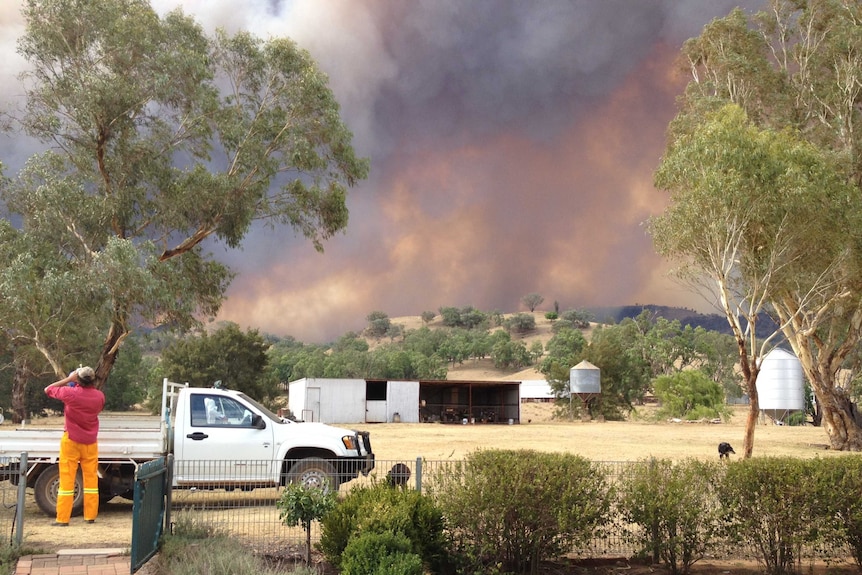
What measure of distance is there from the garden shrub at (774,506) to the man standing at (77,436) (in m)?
8.14

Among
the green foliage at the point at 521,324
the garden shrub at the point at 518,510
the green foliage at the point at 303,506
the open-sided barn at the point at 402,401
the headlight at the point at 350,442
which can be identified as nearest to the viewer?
the garden shrub at the point at 518,510

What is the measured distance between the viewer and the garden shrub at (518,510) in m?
8.05

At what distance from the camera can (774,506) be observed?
8.33m

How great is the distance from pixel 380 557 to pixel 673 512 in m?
3.39

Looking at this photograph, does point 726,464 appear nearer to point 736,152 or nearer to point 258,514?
point 258,514

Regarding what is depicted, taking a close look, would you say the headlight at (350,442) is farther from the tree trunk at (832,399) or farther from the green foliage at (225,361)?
the green foliage at (225,361)

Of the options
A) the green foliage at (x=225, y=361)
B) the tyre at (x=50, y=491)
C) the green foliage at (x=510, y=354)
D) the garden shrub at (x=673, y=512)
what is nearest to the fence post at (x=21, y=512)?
the tyre at (x=50, y=491)

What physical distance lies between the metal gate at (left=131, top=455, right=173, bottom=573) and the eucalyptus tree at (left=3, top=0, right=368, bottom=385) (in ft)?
54.3

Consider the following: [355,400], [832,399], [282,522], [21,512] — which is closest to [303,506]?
[282,522]

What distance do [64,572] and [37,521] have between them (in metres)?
4.06

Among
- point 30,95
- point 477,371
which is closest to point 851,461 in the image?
point 30,95

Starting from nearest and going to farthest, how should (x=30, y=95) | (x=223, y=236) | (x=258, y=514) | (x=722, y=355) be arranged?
(x=258, y=514), (x=30, y=95), (x=223, y=236), (x=722, y=355)

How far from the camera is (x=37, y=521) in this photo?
451 inches

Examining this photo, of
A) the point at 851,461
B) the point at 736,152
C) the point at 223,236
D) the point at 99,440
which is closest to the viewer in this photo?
the point at 851,461
